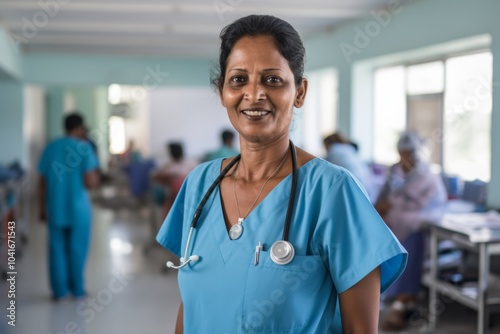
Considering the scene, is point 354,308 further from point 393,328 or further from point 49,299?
point 49,299

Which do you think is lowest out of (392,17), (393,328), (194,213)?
(393,328)

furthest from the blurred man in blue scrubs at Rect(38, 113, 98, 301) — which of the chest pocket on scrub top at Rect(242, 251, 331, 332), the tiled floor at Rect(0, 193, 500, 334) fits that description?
the chest pocket on scrub top at Rect(242, 251, 331, 332)

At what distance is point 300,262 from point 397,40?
5.18 metres

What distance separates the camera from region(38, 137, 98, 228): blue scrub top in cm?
415

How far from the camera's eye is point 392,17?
5.91 meters

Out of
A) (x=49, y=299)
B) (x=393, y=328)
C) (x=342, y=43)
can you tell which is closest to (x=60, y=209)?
(x=49, y=299)

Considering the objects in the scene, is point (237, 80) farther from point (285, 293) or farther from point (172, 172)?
point (172, 172)

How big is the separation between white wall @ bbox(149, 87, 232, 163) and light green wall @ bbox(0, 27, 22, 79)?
221 cm

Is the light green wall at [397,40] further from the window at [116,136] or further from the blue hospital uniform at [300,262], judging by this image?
the window at [116,136]

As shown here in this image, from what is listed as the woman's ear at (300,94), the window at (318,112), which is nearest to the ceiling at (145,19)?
the window at (318,112)

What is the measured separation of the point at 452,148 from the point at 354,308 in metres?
4.89

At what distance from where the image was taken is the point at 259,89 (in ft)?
3.55

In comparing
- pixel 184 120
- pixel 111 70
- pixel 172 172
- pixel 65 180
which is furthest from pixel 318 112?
pixel 65 180

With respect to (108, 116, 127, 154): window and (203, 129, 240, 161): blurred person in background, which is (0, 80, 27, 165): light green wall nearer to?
(108, 116, 127, 154): window
